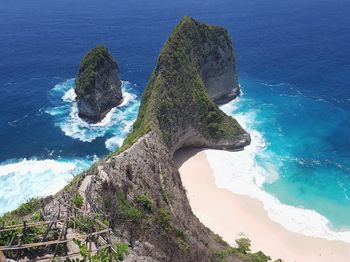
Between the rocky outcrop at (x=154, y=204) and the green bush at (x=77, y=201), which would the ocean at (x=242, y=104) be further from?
the green bush at (x=77, y=201)

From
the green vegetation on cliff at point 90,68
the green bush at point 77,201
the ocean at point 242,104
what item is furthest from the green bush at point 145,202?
the green vegetation on cliff at point 90,68

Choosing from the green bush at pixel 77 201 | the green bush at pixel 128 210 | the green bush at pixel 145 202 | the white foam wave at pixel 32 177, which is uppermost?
the green bush at pixel 77 201

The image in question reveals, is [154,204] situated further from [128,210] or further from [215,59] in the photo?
[215,59]

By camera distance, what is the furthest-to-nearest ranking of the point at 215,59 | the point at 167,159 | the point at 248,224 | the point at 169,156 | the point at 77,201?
the point at 215,59 < the point at 248,224 < the point at 169,156 < the point at 167,159 < the point at 77,201

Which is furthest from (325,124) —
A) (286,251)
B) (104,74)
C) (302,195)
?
(104,74)

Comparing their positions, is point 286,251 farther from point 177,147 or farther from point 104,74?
point 104,74

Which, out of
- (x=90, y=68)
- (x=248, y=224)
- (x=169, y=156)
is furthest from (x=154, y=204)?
(x=90, y=68)
